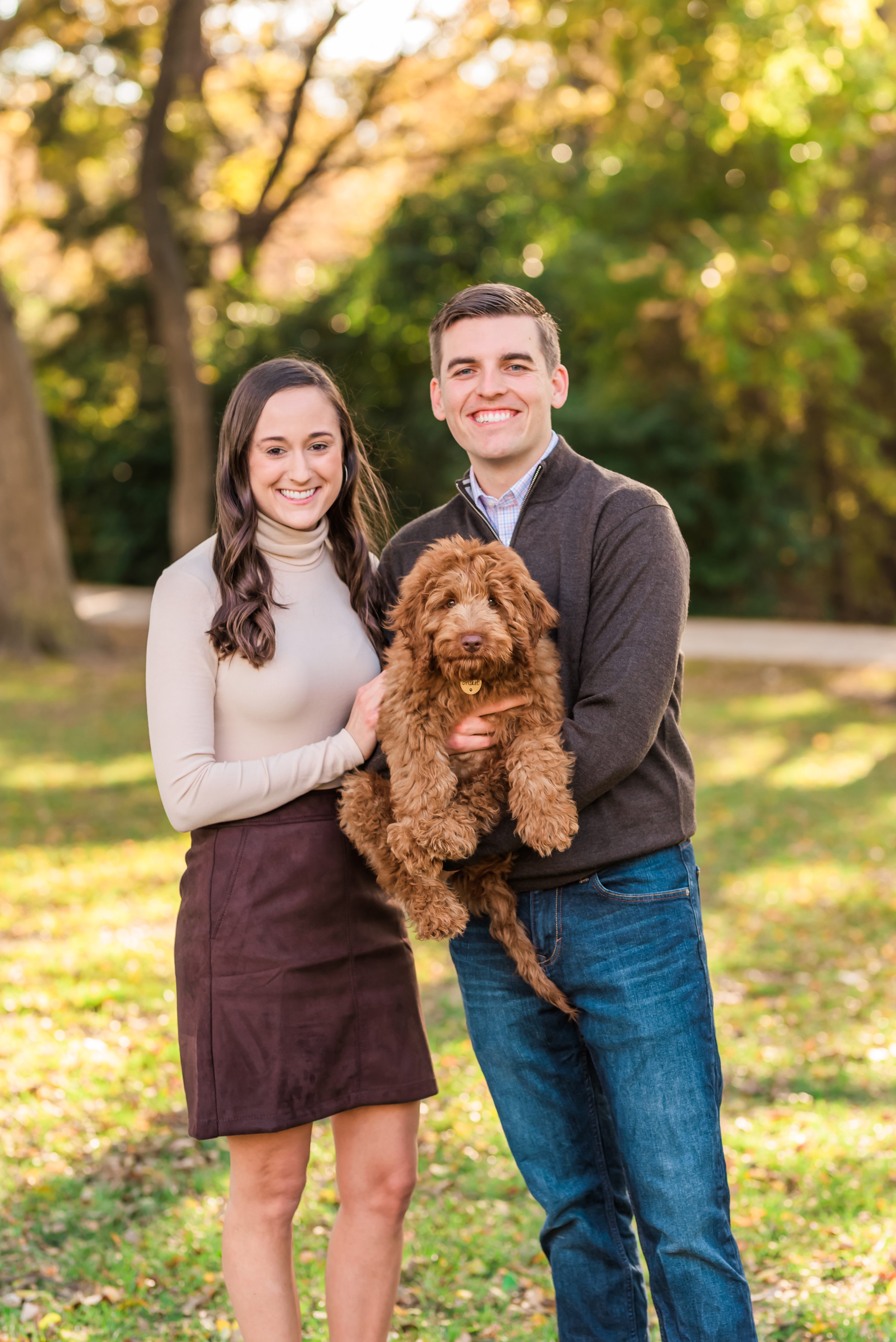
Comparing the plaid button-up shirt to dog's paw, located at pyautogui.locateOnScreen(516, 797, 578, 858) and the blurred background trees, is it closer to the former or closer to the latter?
dog's paw, located at pyautogui.locateOnScreen(516, 797, 578, 858)

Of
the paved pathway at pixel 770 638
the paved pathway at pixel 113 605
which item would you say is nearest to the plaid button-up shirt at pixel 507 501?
the paved pathway at pixel 770 638

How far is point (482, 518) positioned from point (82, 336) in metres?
21.9

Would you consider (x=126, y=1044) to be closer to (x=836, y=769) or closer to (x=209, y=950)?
(x=209, y=950)

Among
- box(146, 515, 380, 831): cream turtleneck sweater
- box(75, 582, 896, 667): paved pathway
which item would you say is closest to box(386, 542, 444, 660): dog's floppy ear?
box(146, 515, 380, 831): cream turtleneck sweater

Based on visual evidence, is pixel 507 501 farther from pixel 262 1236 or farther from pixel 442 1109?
pixel 442 1109

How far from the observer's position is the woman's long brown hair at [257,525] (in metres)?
3.01

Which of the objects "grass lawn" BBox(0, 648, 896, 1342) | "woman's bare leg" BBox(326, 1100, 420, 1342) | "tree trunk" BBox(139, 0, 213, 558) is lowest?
"grass lawn" BBox(0, 648, 896, 1342)

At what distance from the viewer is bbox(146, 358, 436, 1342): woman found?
9.86 feet

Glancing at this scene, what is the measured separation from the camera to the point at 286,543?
3229 mm

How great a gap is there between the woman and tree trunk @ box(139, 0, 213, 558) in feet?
49.6

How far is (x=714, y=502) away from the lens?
2033cm

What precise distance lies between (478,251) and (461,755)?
18.4 m

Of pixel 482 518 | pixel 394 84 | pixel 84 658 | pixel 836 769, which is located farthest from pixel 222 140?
pixel 482 518

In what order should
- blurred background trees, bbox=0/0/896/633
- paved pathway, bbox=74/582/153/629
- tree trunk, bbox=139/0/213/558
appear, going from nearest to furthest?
blurred background trees, bbox=0/0/896/633 < tree trunk, bbox=139/0/213/558 < paved pathway, bbox=74/582/153/629
